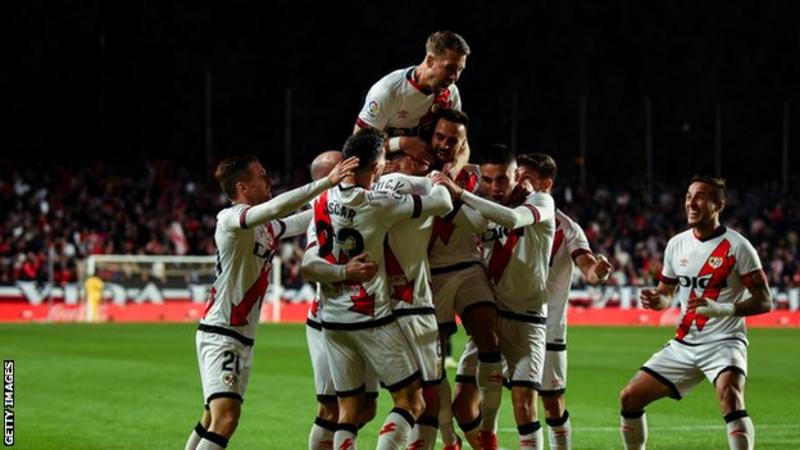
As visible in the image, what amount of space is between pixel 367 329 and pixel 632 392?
2597 millimetres

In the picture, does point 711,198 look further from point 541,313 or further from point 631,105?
point 631,105

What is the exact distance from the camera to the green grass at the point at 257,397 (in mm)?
12328

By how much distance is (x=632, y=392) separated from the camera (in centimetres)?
973

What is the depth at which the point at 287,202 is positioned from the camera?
26.6 ft

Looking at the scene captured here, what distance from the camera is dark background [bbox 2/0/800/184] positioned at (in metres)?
44.8

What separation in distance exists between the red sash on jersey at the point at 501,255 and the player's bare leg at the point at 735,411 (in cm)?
182

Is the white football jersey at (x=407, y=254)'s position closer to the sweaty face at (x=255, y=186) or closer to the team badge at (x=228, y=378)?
the sweaty face at (x=255, y=186)

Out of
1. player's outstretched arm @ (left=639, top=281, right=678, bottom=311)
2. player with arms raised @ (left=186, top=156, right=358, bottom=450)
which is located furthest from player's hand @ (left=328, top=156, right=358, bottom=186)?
player's outstretched arm @ (left=639, top=281, right=678, bottom=311)

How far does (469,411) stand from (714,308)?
198 centimetres

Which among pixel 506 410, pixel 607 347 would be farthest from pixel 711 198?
pixel 607 347

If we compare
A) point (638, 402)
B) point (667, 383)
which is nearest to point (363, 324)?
point (638, 402)

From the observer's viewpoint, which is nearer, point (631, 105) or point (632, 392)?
point (632, 392)

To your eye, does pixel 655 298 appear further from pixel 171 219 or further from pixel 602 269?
pixel 171 219

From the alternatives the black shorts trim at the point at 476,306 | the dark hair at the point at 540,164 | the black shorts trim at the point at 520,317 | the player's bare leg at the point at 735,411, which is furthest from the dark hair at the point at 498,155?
the player's bare leg at the point at 735,411
